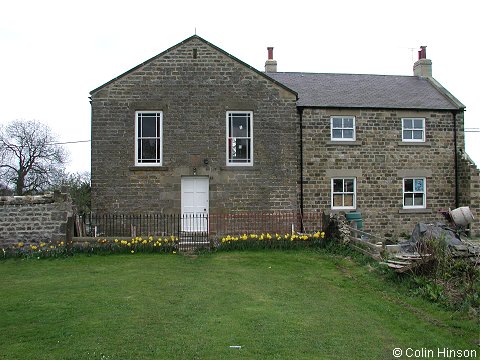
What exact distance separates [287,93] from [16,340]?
14668 mm

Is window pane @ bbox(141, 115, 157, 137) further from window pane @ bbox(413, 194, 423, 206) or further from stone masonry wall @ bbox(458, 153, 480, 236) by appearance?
stone masonry wall @ bbox(458, 153, 480, 236)

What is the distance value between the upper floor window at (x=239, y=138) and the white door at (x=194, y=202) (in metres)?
1.53

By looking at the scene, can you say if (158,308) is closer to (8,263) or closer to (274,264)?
(274,264)

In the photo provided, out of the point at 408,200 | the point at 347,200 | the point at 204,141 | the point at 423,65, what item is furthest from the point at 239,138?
the point at 423,65

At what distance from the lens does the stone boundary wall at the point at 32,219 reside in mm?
16297

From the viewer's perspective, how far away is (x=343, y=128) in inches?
850

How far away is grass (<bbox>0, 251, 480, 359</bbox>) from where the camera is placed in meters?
7.21

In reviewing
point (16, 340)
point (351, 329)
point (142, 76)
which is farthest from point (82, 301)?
point (142, 76)

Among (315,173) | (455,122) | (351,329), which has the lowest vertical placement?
(351,329)

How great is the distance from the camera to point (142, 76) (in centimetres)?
1922

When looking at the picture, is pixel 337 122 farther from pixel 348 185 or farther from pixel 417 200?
pixel 417 200

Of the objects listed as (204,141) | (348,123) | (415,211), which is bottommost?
(415,211)

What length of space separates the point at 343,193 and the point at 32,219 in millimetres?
12861

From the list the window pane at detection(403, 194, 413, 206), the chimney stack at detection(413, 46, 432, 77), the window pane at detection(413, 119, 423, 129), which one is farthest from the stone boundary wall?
the chimney stack at detection(413, 46, 432, 77)
